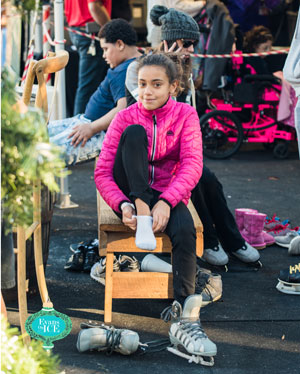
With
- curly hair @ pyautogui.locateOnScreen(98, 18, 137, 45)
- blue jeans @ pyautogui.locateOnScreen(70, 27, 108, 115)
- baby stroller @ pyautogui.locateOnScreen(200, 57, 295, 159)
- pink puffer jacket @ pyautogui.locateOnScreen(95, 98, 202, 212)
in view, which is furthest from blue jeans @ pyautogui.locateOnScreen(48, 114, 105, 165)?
baby stroller @ pyautogui.locateOnScreen(200, 57, 295, 159)

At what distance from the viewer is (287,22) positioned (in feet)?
28.4

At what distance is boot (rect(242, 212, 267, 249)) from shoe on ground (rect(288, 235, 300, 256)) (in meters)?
0.19

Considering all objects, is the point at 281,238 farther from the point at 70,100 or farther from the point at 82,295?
the point at 70,100

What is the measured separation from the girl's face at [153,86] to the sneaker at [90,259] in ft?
3.59

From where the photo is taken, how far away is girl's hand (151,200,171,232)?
9.83 ft

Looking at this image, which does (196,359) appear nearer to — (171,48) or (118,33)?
(171,48)

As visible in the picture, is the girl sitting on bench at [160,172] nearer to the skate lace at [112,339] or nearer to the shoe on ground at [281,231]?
the skate lace at [112,339]

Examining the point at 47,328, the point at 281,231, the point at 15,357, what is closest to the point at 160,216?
the point at 47,328

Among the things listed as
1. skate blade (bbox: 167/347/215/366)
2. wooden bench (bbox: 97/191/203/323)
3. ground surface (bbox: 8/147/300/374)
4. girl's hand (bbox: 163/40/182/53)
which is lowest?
ground surface (bbox: 8/147/300/374)

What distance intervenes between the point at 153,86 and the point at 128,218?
2.11 feet

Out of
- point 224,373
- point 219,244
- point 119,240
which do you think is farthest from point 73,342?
point 219,244

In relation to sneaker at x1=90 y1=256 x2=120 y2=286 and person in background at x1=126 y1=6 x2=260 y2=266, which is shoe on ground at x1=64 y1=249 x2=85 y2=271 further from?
person in background at x1=126 y1=6 x2=260 y2=266

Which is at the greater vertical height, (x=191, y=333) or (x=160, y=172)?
(x=160, y=172)

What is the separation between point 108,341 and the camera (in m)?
2.82
